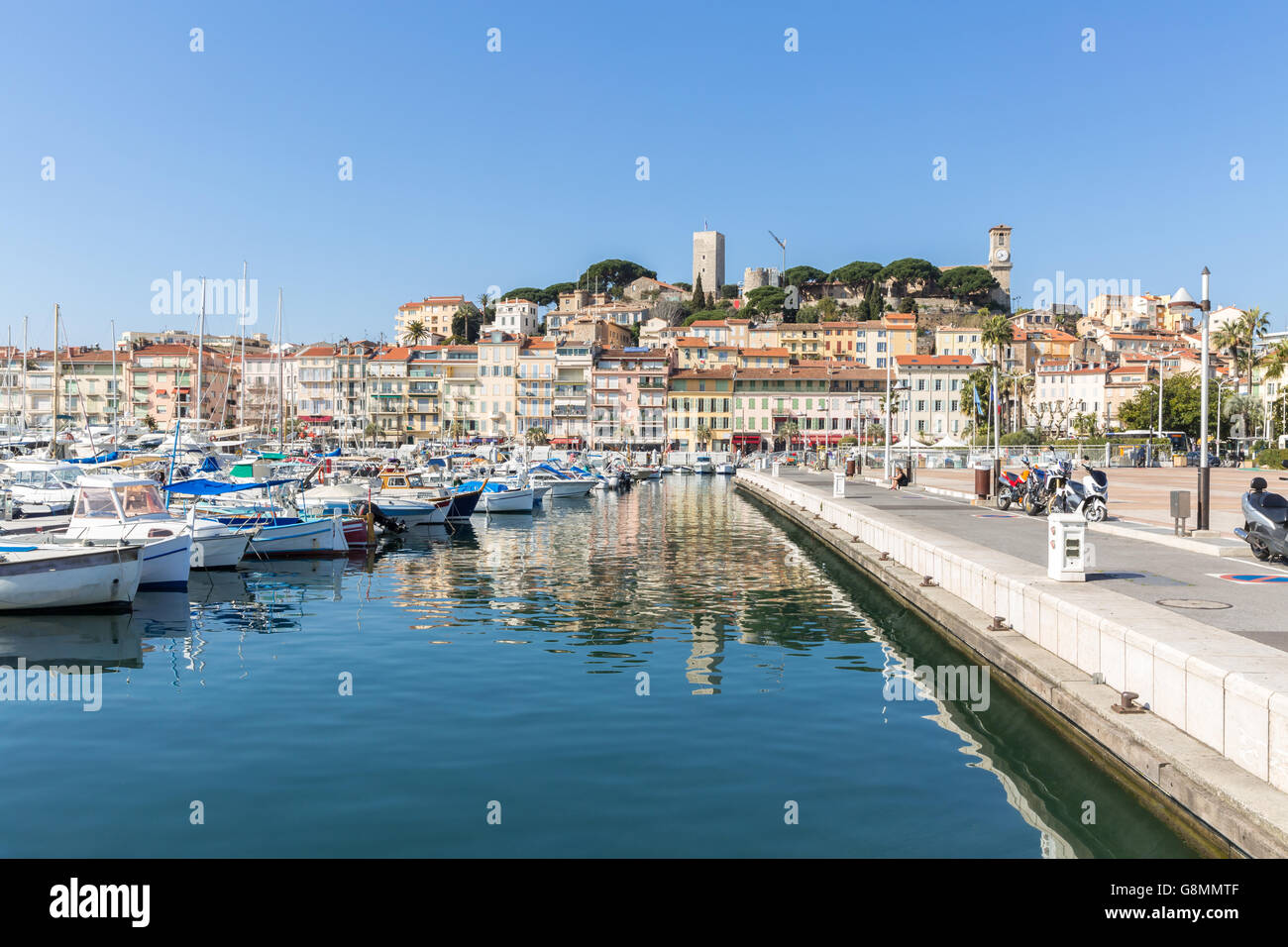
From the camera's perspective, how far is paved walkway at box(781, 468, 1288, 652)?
1222 cm

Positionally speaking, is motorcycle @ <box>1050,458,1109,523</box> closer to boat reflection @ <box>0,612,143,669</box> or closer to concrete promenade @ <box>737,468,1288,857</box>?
concrete promenade @ <box>737,468,1288,857</box>

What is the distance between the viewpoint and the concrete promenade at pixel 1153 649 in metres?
7.93

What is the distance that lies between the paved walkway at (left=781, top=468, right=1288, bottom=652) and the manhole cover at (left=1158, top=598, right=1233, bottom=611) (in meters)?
0.02

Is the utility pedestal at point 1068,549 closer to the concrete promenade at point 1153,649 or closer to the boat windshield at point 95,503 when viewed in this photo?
the concrete promenade at point 1153,649

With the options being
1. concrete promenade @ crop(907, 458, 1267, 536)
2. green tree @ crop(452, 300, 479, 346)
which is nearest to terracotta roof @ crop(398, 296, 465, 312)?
green tree @ crop(452, 300, 479, 346)

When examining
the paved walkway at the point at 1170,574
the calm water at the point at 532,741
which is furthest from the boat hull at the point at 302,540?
the paved walkway at the point at 1170,574

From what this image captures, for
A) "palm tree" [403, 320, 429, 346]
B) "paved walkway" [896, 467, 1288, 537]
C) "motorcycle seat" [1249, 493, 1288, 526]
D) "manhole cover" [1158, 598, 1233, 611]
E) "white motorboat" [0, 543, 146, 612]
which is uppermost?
"palm tree" [403, 320, 429, 346]

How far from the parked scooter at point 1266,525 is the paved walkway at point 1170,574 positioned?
1.07ft

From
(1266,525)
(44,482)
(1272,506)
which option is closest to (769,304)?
(44,482)

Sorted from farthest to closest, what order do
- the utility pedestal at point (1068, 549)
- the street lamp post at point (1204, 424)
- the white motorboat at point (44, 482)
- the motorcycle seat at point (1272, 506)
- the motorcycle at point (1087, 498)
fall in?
the white motorboat at point (44, 482), the motorcycle at point (1087, 498), the street lamp post at point (1204, 424), the motorcycle seat at point (1272, 506), the utility pedestal at point (1068, 549)

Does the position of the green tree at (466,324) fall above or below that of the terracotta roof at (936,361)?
above

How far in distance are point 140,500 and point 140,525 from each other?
1.20 meters

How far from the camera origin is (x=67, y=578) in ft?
65.4
